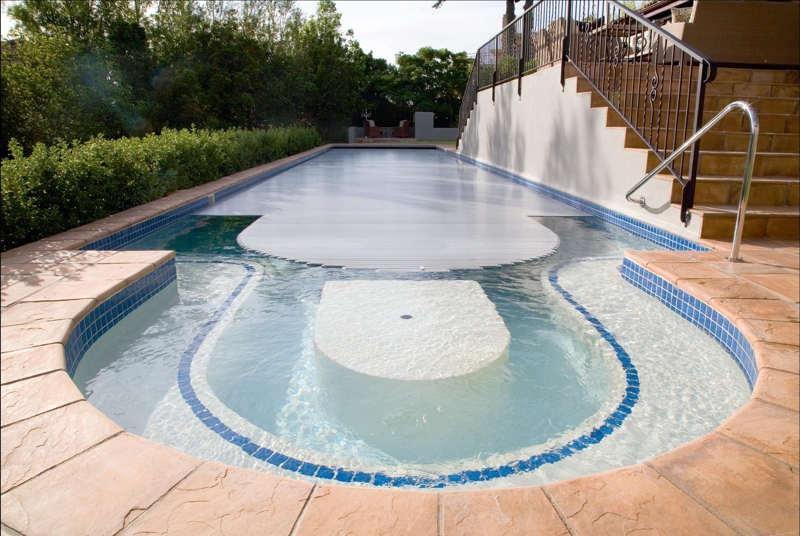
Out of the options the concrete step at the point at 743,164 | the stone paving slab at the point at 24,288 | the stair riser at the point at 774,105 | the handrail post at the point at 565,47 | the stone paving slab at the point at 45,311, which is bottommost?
the stone paving slab at the point at 45,311

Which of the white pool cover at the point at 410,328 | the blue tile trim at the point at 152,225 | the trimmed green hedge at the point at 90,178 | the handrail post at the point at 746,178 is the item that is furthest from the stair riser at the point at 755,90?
the trimmed green hedge at the point at 90,178

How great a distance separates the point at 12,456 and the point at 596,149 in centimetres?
597

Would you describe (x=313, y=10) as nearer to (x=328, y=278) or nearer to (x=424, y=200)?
(x=424, y=200)

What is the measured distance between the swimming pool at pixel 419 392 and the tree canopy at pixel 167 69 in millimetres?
7497

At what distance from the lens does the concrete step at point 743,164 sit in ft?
15.4

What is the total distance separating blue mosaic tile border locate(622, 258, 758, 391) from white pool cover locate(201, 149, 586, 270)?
0.97 meters

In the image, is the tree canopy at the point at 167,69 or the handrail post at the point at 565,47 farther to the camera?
the tree canopy at the point at 167,69

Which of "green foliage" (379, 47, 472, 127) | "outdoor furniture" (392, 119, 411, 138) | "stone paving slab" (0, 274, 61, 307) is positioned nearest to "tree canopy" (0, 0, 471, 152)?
"outdoor furniture" (392, 119, 411, 138)

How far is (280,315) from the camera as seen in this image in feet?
10.5

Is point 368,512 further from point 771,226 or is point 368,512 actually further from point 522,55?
point 522,55

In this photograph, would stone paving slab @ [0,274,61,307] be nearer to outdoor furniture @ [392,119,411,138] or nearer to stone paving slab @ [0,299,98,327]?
stone paving slab @ [0,299,98,327]

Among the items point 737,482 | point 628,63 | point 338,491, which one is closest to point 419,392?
point 338,491

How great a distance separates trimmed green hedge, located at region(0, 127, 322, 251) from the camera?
4.08 m

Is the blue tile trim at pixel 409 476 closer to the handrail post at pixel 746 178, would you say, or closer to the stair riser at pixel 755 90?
the handrail post at pixel 746 178
